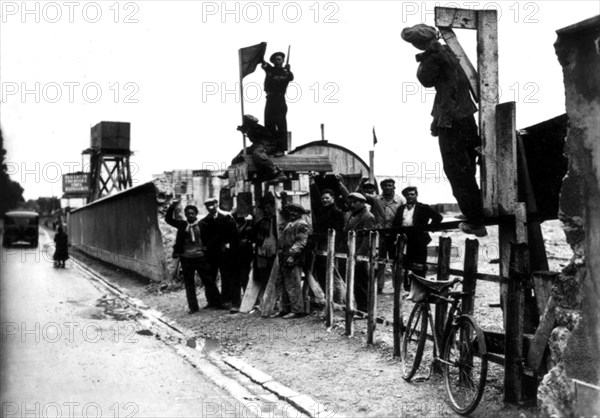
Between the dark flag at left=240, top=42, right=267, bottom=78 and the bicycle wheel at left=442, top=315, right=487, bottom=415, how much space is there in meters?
7.27

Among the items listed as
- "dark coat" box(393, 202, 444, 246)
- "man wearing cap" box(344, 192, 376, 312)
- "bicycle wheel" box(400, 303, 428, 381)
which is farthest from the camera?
"man wearing cap" box(344, 192, 376, 312)

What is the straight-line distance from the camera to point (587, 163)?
4.13 metres

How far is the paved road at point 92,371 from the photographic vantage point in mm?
5887

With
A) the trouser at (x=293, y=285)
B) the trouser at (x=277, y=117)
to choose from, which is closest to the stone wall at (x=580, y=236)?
the trouser at (x=293, y=285)

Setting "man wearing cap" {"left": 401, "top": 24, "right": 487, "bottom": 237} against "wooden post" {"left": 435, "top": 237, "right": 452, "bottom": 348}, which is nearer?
"man wearing cap" {"left": 401, "top": 24, "right": 487, "bottom": 237}

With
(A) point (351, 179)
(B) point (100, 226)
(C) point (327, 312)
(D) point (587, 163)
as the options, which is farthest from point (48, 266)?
(D) point (587, 163)

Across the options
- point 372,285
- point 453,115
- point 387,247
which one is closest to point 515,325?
point 453,115

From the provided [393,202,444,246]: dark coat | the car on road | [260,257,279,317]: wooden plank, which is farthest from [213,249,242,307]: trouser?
the car on road

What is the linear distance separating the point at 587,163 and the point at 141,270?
17557 millimetres

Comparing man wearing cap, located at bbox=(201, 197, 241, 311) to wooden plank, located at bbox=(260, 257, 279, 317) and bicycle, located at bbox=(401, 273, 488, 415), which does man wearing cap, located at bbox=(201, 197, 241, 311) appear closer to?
wooden plank, located at bbox=(260, 257, 279, 317)

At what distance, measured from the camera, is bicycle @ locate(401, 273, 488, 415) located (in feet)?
17.0

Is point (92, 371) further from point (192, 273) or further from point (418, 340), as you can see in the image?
point (192, 273)

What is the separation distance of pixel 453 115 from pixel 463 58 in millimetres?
539

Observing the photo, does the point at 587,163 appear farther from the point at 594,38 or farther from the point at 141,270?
the point at 141,270
